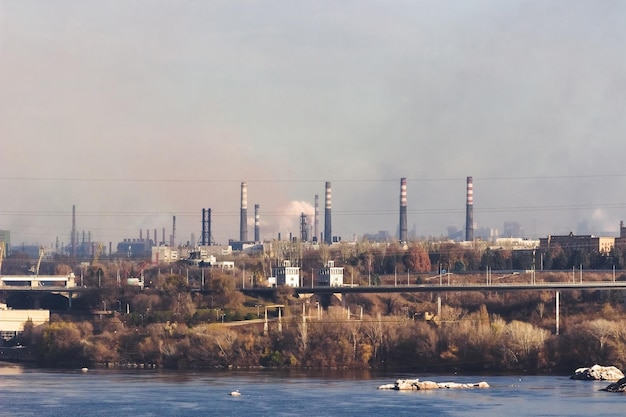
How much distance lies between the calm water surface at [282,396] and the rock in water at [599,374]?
1.89ft

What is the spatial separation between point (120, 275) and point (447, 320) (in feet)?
75.6

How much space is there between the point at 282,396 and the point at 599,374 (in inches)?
363

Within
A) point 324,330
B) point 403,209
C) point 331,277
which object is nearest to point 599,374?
point 324,330

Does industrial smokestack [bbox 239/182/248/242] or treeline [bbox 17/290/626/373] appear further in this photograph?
industrial smokestack [bbox 239/182/248/242]

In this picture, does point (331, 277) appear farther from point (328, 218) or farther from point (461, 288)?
point (328, 218)

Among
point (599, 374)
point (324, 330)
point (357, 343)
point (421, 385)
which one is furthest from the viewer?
point (324, 330)

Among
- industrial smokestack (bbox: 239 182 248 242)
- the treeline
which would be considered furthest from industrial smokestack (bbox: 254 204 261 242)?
the treeline

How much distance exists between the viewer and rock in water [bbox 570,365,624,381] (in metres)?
37.8

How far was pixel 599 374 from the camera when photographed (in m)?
38.0

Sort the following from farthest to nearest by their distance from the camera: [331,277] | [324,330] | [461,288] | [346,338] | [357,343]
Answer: [331,277] < [461,288] < [324,330] < [346,338] < [357,343]

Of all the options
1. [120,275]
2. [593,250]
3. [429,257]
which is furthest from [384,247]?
[120,275]

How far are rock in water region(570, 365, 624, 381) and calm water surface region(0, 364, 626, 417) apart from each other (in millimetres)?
577

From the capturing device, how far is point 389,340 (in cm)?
4481

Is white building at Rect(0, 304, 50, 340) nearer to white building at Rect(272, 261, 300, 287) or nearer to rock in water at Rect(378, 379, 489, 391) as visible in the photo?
white building at Rect(272, 261, 300, 287)
